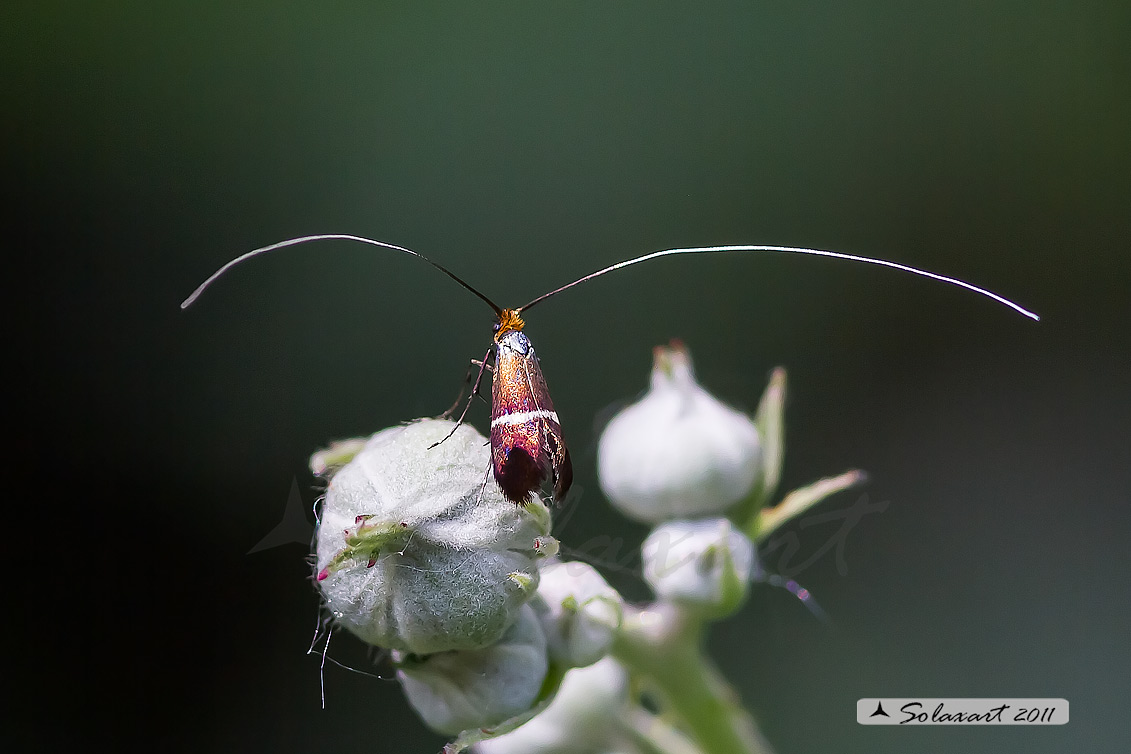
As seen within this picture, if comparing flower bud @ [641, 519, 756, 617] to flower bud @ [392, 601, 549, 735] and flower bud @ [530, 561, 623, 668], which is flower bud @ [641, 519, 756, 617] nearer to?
flower bud @ [530, 561, 623, 668]

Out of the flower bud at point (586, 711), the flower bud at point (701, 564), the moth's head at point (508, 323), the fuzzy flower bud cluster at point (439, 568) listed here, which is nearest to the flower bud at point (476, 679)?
the fuzzy flower bud cluster at point (439, 568)

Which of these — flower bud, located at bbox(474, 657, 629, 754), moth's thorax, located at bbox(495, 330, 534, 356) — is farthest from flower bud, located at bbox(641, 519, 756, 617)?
moth's thorax, located at bbox(495, 330, 534, 356)

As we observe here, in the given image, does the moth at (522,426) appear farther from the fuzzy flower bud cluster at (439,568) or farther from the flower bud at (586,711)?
the flower bud at (586,711)

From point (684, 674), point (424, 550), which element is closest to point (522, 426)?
point (424, 550)

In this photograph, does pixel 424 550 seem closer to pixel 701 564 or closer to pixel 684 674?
pixel 701 564

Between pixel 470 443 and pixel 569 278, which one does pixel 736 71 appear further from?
pixel 470 443
